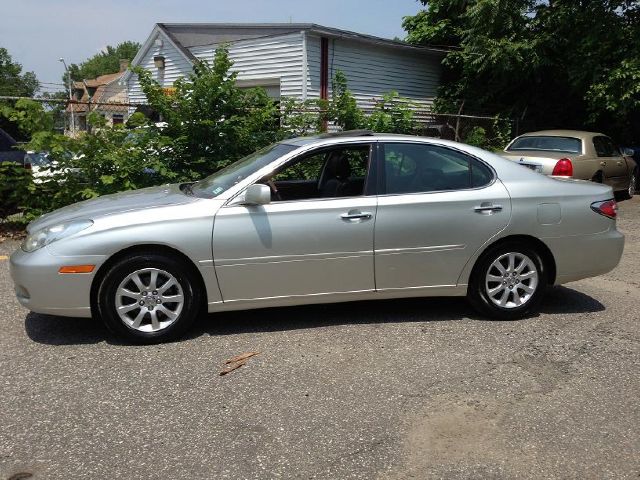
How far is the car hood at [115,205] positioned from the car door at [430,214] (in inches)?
59.8

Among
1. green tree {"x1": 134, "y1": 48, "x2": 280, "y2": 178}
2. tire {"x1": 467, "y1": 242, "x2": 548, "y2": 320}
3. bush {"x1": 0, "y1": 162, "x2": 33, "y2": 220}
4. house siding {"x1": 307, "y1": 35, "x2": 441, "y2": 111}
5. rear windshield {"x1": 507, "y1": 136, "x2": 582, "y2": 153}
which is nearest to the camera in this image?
tire {"x1": 467, "y1": 242, "x2": 548, "y2": 320}

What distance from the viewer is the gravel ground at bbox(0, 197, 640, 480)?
3010 millimetres

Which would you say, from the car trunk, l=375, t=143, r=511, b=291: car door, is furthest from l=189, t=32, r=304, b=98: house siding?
l=375, t=143, r=511, b=291: car door

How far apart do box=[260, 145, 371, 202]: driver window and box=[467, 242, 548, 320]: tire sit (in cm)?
121

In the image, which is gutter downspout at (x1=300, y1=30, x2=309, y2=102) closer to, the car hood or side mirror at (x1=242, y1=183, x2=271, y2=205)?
the car hood

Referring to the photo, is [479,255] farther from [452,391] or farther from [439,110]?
[439,110]

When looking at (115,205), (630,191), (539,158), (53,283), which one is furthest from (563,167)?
(53,283)

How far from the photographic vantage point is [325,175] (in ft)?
17.8

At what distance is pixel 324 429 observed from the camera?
130 inches

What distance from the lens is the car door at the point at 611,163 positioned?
11.7 metres

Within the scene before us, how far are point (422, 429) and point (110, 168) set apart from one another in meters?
5.99

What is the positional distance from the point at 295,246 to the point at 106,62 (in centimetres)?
12048

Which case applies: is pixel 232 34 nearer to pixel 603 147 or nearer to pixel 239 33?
pixel 239 33

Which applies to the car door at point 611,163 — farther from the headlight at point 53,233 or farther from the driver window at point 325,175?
the headlight at point 53,233
